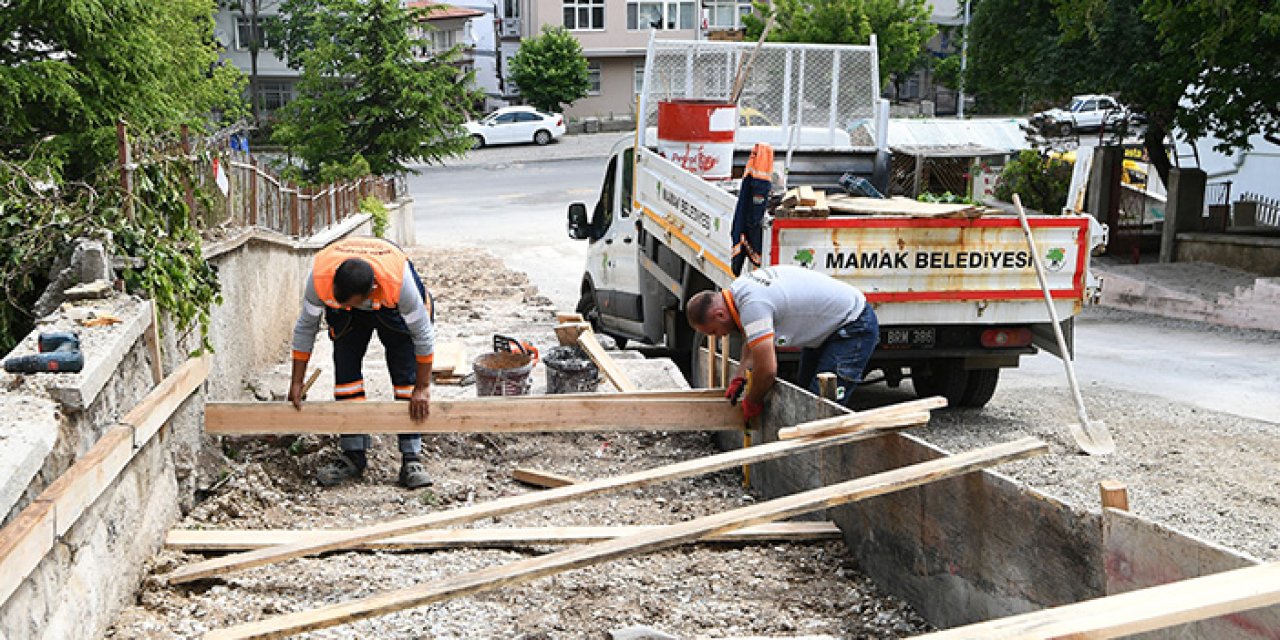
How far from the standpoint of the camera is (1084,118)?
118 ft

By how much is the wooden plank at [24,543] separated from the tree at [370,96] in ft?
70.4

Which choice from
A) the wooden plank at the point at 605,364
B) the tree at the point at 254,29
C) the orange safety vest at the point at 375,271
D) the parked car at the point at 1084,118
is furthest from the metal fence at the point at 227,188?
the tree at the point at 254,29

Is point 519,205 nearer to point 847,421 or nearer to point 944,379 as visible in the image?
point 944,379

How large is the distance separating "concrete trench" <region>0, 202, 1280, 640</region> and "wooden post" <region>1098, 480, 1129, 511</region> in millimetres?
35

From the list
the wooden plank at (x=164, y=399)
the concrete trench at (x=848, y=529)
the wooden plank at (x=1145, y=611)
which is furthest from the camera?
the wooden plank at (x=164, y=399)

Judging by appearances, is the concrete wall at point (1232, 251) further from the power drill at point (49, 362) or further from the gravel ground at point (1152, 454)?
the power drill at point (49, 362)

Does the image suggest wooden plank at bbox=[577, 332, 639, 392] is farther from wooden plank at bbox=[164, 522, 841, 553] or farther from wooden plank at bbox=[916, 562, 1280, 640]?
wooden plank at bbox=[916, 562, 1280, 640]

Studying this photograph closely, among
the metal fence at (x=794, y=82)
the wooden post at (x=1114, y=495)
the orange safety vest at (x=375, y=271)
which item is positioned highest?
the metal fence at (x=794, y=82)

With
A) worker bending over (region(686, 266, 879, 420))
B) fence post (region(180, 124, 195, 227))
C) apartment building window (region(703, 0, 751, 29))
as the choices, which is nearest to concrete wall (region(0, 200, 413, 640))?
fence post (region(180, 124, 195, 227))

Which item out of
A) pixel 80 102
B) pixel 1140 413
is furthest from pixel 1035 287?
pixel 80 102

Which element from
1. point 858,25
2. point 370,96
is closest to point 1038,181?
point 370,96

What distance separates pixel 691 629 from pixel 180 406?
2.88 m

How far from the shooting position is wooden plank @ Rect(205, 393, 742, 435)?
632 cm

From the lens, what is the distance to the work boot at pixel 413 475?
21.4 feet
